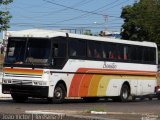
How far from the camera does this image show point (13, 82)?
26.0 meters

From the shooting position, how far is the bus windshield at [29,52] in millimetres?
25609

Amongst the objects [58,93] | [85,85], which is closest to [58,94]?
[58,93]

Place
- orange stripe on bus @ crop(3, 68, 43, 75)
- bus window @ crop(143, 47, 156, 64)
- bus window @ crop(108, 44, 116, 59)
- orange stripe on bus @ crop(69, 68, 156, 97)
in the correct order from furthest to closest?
bus window @ crop(143, 47, 156, 64), bus window @ crop(108, 44, 116, 59), orange stripe on bus @ crop(69, 68, 156, 97), orange stripe on bus @ crop(3, 68, 43, 75)

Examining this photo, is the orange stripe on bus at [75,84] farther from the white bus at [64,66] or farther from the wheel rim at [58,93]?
the wheel rim at [58,93]

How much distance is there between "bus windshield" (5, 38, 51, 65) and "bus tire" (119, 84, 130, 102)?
7.69 m

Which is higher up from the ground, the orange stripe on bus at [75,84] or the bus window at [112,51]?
the bus window at [112,51]

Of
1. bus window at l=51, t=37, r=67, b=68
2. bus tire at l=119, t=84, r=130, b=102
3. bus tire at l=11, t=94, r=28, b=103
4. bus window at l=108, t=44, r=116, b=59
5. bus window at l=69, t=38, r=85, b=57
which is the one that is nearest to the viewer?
bus window at l=51, t=37, r=67, b=68

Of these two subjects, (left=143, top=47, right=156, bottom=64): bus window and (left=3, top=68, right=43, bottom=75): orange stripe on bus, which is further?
(left=143, top=47, right=156, bottom=64): bus window

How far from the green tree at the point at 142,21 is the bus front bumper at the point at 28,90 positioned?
54.5 metres

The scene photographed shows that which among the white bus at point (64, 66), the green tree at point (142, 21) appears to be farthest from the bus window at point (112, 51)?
the green tree at point (142, 21)

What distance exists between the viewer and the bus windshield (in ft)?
84.0

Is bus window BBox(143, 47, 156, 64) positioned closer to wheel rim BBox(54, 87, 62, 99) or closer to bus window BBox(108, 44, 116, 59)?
bus window BBox(108, 44, 116, 59)

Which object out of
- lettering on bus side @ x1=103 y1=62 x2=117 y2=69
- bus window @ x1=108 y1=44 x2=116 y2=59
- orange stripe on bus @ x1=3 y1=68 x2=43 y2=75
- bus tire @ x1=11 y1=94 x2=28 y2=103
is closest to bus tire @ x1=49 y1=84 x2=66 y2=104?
orange stripe on bus @ x1=3 y1=68 x2=43 y2=75

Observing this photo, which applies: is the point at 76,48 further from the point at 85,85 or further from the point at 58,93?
the point at 58,93
